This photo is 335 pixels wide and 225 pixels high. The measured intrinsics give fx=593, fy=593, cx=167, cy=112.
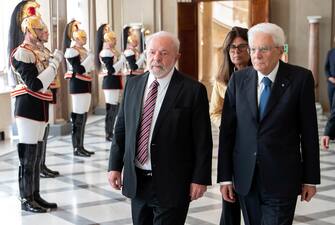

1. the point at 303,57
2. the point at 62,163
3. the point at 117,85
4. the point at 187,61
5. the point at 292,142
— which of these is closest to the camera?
the point at 292,142

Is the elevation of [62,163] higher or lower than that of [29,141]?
lower

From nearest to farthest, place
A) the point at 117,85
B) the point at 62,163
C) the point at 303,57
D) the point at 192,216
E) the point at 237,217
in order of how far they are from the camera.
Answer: the point at 237,217, the point at 192,216, the point at 62,163, the point at 117,85, the point at 303,57

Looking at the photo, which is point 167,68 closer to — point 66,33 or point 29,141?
point 29,141

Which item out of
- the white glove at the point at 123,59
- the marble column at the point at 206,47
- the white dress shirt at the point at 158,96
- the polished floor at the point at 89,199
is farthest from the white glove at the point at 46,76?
the marble column at the point at 206,47

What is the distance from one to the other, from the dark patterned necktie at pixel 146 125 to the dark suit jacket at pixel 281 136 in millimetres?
457

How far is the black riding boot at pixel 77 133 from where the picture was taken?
856 cm

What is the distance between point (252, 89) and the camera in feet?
10.4

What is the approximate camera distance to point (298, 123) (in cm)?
312

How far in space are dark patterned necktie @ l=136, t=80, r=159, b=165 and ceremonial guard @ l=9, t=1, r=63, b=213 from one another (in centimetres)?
259

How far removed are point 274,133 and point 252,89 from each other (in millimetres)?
268

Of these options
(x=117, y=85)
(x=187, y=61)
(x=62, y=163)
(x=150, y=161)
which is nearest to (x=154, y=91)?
(x=150, y=161)

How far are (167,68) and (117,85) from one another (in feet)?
22.2

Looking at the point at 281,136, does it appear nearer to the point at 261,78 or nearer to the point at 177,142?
the point at 261,78

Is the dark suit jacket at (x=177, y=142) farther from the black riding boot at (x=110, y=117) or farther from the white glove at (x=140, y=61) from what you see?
the white glove at (x=140, y=61)
